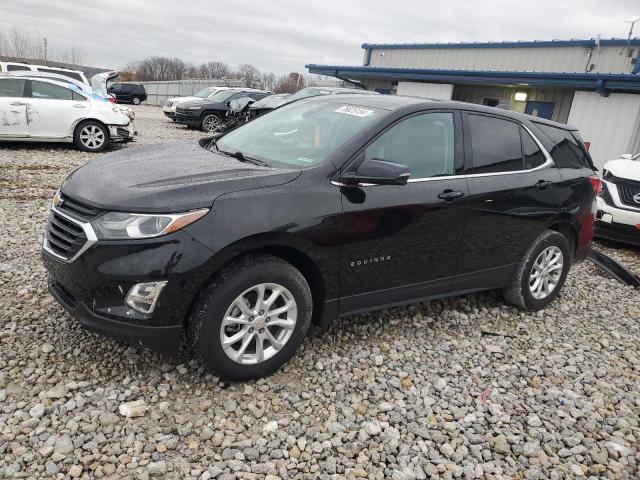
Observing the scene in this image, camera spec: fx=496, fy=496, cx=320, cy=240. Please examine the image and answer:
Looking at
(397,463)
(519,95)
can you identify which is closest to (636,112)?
(519,95)

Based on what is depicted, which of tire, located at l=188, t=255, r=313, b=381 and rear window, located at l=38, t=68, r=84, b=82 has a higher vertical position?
rear window, located at l=38, t=68, r=84, b=82

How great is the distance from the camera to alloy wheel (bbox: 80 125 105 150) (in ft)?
35.0

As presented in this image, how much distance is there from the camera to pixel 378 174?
3072 mm

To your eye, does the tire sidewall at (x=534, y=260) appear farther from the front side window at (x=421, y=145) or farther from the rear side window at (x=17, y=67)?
the rear side window at (x=17, y=67)

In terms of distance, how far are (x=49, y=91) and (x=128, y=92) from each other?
82.5ft

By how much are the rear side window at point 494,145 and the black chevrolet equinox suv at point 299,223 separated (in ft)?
0.04

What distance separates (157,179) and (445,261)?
216 cm

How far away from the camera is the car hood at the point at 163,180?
2.74 meters

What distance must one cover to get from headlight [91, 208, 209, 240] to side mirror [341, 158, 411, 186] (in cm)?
104

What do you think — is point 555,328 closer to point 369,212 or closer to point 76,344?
point 369,212

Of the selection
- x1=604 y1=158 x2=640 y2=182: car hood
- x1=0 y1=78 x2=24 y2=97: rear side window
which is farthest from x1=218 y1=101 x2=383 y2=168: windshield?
x1=0 y1=78 x2=24 y2=97: rear side window

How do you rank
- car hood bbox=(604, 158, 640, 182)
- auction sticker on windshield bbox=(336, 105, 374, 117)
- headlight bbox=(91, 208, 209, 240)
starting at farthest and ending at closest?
car hood bbox=(604, 158, 640, 182), auction sticker on windshield bbox=(336, 105, 374, 117), headlight bbox=(91, 208, 209, 240)

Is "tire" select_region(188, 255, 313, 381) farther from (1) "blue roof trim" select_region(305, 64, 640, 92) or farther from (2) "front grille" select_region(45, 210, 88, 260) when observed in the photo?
(1) "blue roof trim" select_region(305, 64, 640, 92)

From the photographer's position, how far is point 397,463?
2637 millimetres
